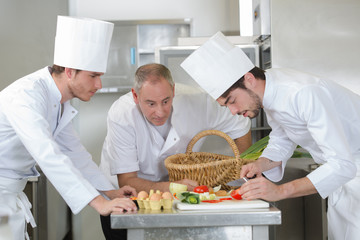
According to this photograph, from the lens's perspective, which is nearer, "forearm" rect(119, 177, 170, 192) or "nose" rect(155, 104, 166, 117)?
"forearm" rect(119, 177, 170, 192)

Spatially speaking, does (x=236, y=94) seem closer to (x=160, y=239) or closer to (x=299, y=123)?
(x=299, y=123)

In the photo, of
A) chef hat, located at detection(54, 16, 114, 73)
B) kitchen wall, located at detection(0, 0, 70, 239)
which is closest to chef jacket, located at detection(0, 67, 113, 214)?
chef hat, located at detection(54, 16, 114, 73)

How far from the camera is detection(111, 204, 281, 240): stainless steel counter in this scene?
140cm

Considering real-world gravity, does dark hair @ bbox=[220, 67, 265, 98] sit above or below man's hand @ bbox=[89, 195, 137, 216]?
above

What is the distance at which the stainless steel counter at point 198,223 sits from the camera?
54.9 inches

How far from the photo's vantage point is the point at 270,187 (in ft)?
5.42

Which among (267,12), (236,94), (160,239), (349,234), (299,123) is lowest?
(349,234)

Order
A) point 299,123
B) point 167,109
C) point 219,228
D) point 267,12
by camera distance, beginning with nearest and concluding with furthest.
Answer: point 219,228 < point 299,123 < point 167,109 < point 267,12

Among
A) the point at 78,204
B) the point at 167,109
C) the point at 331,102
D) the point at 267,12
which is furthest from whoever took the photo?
the point at 267,12

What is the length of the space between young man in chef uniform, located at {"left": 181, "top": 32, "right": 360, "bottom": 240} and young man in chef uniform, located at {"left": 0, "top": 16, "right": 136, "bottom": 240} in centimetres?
45

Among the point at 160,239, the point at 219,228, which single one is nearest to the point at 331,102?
the point at 219,228

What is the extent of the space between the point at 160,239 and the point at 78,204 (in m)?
0.34

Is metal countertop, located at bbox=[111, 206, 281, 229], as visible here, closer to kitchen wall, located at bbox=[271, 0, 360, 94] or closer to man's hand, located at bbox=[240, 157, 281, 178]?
man's hand, located at bbox=[240, 157, 281, 178]

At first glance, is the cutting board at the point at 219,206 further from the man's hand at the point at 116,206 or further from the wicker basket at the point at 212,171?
the wicker basket at the point at 212,171
